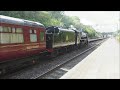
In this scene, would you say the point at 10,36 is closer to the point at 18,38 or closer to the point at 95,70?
the point at 18,38

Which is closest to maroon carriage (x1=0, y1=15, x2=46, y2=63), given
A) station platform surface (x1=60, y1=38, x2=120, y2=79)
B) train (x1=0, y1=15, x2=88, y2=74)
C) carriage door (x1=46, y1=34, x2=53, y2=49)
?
train (x1=0, y1=15, x2=88, y2=74)

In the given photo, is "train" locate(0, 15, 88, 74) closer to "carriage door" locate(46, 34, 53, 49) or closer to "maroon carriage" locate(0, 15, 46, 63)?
"maroon carriage" locate(0, 15, 46, 63)

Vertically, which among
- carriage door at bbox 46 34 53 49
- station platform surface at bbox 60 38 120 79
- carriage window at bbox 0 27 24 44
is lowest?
station platform surface at bbox 60 38 120 79

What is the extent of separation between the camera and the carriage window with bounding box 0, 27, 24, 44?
1306cm

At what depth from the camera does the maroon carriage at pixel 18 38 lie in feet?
43.3

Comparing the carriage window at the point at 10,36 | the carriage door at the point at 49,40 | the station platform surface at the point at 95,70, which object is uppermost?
the carriage window at the point at 10,36

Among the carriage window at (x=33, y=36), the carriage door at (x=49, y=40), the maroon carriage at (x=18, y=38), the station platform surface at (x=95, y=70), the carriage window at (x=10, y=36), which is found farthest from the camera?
the carriage door at (x=49, y=40)

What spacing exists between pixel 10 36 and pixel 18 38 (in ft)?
3.44

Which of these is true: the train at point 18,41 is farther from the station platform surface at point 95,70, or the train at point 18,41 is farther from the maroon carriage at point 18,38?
the station platform surface at point 95,70

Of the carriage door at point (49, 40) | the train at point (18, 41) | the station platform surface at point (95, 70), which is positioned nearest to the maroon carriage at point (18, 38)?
the train at point (18, 41)

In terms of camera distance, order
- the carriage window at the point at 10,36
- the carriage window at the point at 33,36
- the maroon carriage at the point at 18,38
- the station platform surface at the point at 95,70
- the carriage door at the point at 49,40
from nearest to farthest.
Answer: the carriage window at the point at 10,36 < the maroon carriage at the point at 18,38 < the station platform surface at the point at 95,70 < the carriage window at the point at 33,36 < the carriage door at the point at 49,40

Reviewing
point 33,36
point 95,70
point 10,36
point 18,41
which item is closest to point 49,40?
point 33,36

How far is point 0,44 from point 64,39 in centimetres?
1516

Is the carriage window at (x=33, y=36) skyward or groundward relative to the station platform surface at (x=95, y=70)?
skyward
